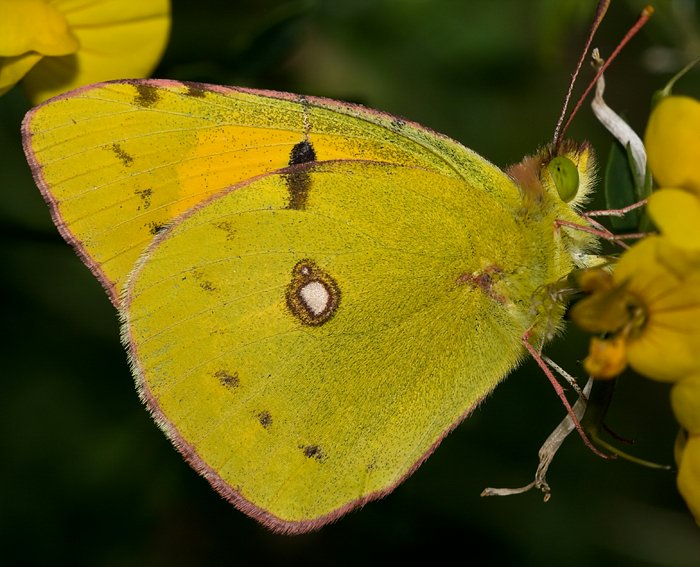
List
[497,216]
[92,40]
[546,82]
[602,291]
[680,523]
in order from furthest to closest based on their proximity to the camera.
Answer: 1. [546,82]
2. [680,523]
3. [92,40]
4. [497,216]
5. [602,291]

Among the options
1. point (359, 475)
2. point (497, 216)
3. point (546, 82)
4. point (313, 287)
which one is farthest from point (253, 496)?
point (546, 82)

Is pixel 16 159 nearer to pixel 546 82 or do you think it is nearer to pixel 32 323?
pixel 32 323

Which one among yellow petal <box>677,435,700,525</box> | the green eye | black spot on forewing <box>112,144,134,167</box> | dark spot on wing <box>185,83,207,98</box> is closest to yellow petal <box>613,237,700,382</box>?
yellow petal <box>677,435,700,525</box>

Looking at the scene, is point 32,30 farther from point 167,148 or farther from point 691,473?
point 691,473

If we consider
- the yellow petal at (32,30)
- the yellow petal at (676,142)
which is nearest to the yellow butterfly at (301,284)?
the yellow petal at (32,30)

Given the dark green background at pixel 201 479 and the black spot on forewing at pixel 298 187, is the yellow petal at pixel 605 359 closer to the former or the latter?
the black spot on forewing at pixel 298 187

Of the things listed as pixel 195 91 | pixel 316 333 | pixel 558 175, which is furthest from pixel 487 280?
pixel 195 91
